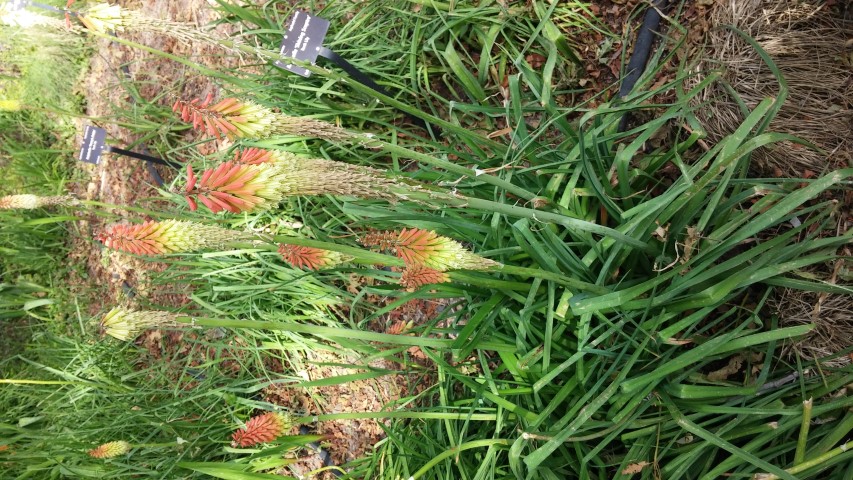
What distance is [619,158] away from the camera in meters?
1.61

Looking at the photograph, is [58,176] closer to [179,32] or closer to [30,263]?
[30,263]

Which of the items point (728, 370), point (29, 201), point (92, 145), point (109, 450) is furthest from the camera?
point (92, 145)

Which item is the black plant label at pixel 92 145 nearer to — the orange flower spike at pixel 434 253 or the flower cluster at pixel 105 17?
the flower cluster at pixel 105 17

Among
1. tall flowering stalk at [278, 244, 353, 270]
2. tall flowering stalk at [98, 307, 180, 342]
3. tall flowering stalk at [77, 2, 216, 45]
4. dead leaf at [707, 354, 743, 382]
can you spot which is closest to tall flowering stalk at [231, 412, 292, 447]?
tall flowering stalk at [98, 307, 180, 342]

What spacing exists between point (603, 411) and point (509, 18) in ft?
4.67

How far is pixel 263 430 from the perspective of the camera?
2.10 metres

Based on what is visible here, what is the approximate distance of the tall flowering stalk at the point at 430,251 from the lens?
1.19 m

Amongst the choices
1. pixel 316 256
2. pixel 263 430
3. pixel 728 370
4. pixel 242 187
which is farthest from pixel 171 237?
pixel 728 370

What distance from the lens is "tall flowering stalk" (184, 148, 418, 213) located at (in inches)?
41.2

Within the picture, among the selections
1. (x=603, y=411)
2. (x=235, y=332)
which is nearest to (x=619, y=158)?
(x=603, y=411)

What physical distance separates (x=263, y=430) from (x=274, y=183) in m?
1.35

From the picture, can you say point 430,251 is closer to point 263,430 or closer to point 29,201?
point 263,430

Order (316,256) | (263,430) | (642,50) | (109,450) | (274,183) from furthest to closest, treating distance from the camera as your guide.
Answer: (109,450)
(263,430)
(642,50)
(316,256)
(274,183)

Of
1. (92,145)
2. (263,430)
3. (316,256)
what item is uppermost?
(316,256)
